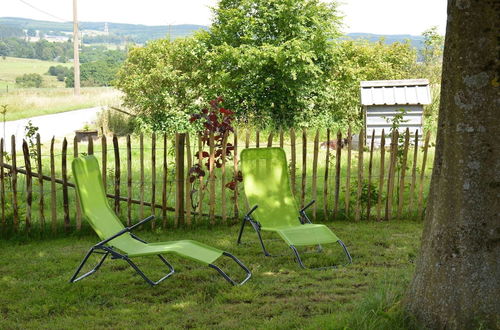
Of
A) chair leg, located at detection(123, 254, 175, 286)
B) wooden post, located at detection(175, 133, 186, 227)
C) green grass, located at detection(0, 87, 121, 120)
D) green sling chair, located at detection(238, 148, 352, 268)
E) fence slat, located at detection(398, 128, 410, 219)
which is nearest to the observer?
chair leg, located at detection(123, 254, 175, 286)

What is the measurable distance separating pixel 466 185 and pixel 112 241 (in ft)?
9.21

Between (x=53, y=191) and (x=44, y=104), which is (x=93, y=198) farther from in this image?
(x=44, y=104)

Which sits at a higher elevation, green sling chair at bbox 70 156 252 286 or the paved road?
green sling chair at bbox 70 156 252 286

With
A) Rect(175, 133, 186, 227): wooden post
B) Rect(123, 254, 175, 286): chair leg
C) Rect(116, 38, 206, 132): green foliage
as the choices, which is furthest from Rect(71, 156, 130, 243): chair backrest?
Rect(116, 38, 206, 132): green foliage

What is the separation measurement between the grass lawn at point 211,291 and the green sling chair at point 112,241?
17 centimetres

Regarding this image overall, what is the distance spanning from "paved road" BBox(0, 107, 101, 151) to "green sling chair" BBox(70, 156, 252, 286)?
8236 mm

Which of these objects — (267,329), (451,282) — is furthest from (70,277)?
(451,282)

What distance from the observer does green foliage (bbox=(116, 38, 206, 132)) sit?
14.9 meters

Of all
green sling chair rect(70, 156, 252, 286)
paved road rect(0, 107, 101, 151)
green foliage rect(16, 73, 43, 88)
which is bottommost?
paved road rect(0, 107, 101, 151)

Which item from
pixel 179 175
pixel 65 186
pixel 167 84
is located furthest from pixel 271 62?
pixel 65 186

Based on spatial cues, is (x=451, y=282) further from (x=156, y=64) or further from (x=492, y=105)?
(x=156, y=64)

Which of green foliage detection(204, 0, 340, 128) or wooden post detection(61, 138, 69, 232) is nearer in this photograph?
wooden post detection(61, 138, 69, 232)

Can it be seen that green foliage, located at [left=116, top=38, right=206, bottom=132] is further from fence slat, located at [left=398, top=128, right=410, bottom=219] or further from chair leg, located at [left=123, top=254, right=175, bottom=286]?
chair leg, located at [left=123, top=254, right=175, bottom=286]

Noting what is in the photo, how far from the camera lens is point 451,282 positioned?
141 inches
